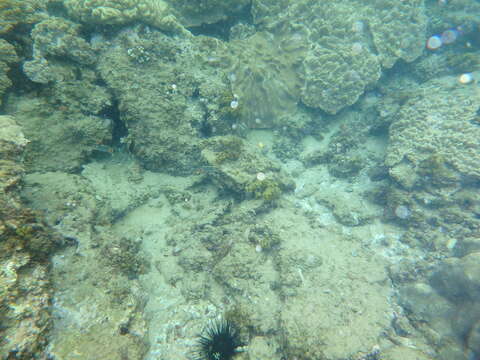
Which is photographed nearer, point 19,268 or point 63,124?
point 19,268

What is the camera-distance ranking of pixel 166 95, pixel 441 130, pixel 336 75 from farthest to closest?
pixel 336 75 < pixel 441 130 < pixel 166 95

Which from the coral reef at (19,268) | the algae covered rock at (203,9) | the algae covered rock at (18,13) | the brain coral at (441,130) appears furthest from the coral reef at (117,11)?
the brain coral at (441,130)

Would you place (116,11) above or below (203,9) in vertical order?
below

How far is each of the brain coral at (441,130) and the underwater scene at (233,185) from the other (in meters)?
0.05

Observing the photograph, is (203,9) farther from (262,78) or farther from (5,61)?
(5,61)

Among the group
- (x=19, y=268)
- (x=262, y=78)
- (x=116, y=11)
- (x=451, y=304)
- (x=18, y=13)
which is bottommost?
(x=19, y=268)

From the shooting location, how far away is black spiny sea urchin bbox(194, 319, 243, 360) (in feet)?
14.1

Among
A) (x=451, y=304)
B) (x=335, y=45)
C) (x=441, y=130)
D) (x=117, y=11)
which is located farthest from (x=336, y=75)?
(x=451, y=304)

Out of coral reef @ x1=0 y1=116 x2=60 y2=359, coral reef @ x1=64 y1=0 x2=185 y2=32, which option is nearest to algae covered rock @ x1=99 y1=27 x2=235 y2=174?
coral reef @ x1=64 y1=0 x2=185 y2=32

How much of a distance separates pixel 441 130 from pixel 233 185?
21.3ft

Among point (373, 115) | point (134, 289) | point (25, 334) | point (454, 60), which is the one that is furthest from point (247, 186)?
point (454, 60)

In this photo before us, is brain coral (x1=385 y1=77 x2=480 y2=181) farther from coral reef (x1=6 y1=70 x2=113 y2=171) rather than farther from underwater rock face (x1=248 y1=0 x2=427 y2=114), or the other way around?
coral reef (x1=6 y1=70 x2=113 y2=171)

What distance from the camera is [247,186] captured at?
6762mm

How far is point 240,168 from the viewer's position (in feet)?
23.0
